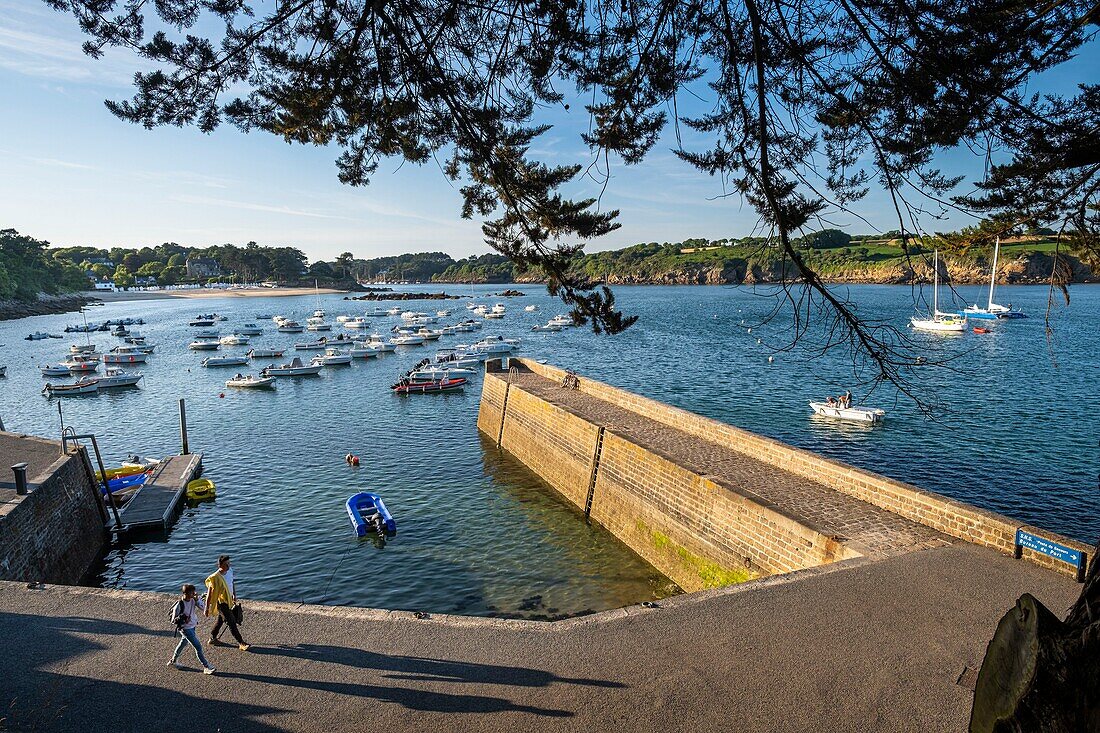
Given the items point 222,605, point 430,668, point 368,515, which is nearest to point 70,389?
point 368,515

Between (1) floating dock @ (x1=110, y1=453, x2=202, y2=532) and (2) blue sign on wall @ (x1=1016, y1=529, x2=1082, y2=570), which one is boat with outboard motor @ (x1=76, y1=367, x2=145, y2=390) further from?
(2) blue sign on wall @ (x1=1016, y1=529, x2=1082, y2=570)

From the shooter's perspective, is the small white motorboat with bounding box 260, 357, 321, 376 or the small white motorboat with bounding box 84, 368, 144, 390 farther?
the small white motorboat with bounding box 260, 357, 321, 376

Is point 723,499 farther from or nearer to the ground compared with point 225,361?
farther from the ground

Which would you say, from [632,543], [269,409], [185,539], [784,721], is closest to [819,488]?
[632,543]

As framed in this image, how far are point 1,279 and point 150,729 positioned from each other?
433ft

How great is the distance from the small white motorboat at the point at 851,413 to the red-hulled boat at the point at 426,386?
23.2 metres

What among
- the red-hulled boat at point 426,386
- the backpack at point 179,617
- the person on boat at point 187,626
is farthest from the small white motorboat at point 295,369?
the backpack at point 179,617

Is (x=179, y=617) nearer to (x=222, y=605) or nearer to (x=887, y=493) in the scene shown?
(x=222, y=605)

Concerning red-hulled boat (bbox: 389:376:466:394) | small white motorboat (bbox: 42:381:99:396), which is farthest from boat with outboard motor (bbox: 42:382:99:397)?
red-hulled boat (bbox: 389:376:466:394)

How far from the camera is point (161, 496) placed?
22.8m

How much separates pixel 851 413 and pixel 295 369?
1599 inches

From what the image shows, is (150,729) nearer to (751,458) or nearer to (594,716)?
(594,716)

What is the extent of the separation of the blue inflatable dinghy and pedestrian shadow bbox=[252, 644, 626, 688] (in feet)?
36.6

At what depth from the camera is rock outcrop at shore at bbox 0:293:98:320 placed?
10888 centimetres
